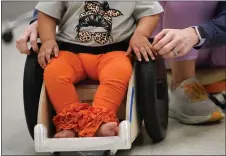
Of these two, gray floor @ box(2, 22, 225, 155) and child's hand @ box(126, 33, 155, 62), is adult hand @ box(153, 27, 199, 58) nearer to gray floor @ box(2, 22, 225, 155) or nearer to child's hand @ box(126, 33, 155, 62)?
child's hand @ box(126, 33, 155, 62)

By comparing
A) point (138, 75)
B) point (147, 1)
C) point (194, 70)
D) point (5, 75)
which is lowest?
point (5, 75)

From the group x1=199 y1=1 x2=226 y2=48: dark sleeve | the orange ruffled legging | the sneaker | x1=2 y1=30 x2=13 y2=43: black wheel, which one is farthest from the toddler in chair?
x1=2 y1=30 x2=13 y2=43: black wheel

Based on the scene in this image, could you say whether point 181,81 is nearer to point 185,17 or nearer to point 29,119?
point 185,17

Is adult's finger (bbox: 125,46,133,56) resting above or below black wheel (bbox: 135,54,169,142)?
above

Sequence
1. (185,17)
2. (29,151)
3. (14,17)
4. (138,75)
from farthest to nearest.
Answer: (14,17) → (185,17) → (29,151) → (138,75)

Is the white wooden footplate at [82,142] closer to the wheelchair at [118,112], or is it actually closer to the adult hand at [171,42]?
the wheelchair at [118,112]

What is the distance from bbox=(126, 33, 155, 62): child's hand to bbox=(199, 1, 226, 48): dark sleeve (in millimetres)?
180

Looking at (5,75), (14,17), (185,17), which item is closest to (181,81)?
(185,17)

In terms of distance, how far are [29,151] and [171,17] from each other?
0.51 meters

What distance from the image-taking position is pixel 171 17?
111 centimetres

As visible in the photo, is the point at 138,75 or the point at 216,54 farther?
the point at 216,54

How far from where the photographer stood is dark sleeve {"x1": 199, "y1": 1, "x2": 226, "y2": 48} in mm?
982

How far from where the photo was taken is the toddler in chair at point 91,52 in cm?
81

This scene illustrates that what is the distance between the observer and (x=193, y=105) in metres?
1.11
